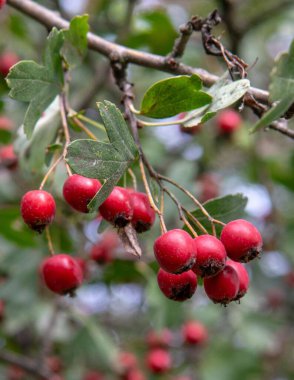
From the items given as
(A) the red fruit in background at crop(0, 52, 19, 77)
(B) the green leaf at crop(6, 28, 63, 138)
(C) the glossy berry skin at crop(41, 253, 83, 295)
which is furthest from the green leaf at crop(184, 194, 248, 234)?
(A) the red fruit in background at crop(0, 52, 19, 77)

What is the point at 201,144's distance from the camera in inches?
145

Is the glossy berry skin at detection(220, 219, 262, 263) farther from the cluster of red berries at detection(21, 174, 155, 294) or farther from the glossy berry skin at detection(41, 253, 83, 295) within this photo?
the glossy berry skin at detection(41, 253, 83, 295)

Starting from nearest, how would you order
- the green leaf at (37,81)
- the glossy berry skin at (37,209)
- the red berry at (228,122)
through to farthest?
the glossy berry skin at (37,209) < the green leaf at (37,81) < the red berry at (228,122)

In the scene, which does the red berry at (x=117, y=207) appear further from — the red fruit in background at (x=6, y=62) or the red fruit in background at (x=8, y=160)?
the red fruit in background at (x=6, y=62)

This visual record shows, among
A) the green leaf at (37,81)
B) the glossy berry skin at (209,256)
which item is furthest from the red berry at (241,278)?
the green leaf at (37,81)

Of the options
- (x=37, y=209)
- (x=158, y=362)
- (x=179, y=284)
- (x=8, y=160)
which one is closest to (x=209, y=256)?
(x=179, y=284)

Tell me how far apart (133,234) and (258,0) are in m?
3.15

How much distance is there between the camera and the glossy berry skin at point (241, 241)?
127 cm

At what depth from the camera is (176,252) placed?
1.21m

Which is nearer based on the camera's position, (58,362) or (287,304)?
(58,362)

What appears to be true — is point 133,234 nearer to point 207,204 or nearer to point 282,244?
point 207,204

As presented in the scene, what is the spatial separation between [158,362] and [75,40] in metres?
2.46

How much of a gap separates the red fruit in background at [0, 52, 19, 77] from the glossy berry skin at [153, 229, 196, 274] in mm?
1899

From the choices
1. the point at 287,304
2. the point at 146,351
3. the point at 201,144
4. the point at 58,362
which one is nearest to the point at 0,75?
the point at 201,144
